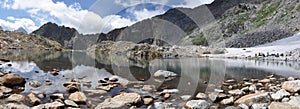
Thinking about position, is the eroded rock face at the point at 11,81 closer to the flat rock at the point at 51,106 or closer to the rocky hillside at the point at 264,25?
the flat rock at the point at 51,106

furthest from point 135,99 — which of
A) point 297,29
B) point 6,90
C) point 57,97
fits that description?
point 297,29

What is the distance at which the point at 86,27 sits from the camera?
34250 mm

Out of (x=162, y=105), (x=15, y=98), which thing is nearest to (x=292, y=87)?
(x=162, y=105)

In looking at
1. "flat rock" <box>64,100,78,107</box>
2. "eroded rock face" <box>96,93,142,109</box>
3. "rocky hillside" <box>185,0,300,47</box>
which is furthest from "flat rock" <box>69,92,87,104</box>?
"rocky hillside" <box>185,0,300,47</box>

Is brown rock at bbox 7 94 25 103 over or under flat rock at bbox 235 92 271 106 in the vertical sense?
over

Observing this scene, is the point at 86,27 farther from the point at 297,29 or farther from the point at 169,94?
the point at 297,29

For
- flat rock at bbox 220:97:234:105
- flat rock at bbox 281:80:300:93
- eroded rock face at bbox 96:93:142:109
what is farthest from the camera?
flat rock at bbox 281:80:300:93

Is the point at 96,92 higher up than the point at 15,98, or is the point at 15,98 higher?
the point at 15,98

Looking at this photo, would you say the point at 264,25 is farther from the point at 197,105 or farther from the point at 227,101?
the point at 197,105

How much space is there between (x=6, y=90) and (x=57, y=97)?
4.37m

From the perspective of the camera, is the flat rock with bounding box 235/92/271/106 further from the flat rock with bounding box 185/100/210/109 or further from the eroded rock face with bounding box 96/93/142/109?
the eroded rock face with bounding box 96/93/142/109

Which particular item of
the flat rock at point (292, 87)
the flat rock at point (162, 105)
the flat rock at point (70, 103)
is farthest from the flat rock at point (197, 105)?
the flat rock at point (292, 87)

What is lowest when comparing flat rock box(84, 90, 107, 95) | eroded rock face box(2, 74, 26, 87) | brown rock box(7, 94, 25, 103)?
flat rock box(84, 90, 107, 95)

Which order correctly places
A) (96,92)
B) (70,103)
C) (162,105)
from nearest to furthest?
(70,103)
(162,105)
(96,92)
